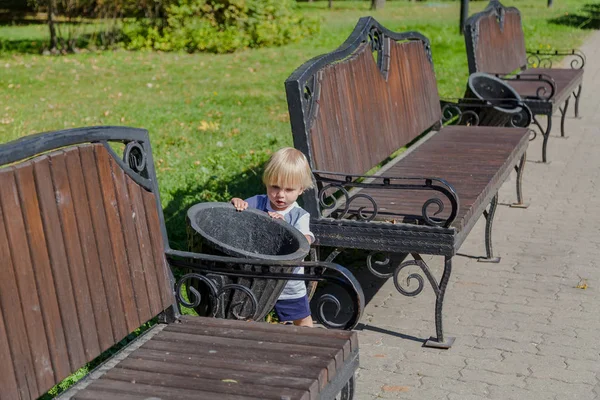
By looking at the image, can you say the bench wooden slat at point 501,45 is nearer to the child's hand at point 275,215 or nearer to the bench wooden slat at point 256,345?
the child's hand at point 275,215

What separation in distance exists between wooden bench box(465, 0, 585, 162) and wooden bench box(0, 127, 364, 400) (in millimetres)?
5943

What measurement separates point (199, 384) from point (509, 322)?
2713mm

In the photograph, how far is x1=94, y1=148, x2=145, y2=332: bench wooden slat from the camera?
136 inches

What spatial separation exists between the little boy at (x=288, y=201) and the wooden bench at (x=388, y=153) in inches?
18.3

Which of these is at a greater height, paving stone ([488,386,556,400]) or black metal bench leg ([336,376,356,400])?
black metal bench leg ([336,376,356,400])

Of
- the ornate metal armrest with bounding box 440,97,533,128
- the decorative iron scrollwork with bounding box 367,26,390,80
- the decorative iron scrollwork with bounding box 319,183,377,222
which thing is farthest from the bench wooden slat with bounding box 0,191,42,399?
the ornate metal armrest with bounding box 440,97,533,128

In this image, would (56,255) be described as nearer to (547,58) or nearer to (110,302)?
(110,302)

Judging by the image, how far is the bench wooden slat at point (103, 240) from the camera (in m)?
3.35

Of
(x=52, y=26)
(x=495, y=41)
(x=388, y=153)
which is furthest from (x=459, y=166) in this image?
(x=52, y=26)

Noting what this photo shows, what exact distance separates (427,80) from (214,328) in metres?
4.72

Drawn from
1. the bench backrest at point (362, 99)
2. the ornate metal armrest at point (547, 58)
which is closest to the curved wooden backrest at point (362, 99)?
the bench backrest at point (362, 99)

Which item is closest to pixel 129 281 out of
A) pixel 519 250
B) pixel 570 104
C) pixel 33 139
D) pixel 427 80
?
pixel 33 139

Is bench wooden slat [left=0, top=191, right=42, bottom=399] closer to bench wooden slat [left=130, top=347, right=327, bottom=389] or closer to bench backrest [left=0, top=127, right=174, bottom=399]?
bench backrest [left=0, top=127, right=174, bottom=399]

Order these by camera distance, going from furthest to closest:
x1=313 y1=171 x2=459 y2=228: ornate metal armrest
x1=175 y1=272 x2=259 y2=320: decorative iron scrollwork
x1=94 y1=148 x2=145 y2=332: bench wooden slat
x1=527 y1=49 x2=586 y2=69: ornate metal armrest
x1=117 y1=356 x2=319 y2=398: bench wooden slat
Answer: x1=527 y1=49 x2=586 y2=69: ornate metal armrest, x1=313 y1=171 x2=459 y2=228: ornate metal armrest, x1=175 y1=272 x2=259 y2=320: decorative iron scrollwork, x1=94 y1=148 x2=145 y2=332: bench wooden slat, x1=117 y1=356 x2=319 y2=398: bench wooden slat
